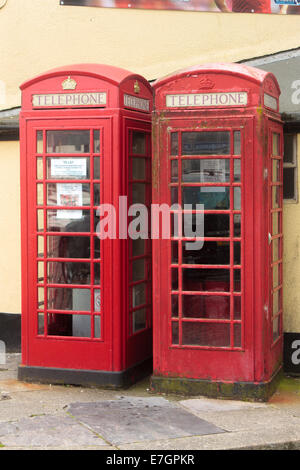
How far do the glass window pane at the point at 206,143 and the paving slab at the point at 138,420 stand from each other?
2.10 metres

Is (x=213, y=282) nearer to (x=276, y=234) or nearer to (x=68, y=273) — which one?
(x=276, y=234)

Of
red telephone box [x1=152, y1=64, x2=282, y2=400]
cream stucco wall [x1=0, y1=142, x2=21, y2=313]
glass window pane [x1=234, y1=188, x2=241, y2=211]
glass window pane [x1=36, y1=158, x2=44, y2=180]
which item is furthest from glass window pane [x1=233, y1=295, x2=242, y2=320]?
cream stucco wall [x1=0, y1=142, x2=21, y2=313]

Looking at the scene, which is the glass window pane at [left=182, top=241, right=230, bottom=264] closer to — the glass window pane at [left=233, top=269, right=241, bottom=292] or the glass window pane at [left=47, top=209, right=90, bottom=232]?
the glass window pane at [left=233, top=269, right=241, bottom=292]

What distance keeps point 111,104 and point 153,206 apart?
0.94 metres

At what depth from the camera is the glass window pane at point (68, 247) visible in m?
6.99

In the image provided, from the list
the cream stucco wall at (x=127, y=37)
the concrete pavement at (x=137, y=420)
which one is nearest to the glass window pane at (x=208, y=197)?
the concrete pavement at (x=137, y=420)

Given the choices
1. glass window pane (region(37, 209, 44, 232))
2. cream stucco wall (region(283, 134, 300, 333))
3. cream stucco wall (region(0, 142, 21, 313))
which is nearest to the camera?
glass window pane (region(37, 209, 44, 232))

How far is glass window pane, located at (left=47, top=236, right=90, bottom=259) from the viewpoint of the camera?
6.99 m

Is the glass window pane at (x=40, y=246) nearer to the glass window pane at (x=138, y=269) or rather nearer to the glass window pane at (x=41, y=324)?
the glass window pane at (x=41, y=324)

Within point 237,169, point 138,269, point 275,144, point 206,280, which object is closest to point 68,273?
point 138,269

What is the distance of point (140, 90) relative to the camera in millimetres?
7207

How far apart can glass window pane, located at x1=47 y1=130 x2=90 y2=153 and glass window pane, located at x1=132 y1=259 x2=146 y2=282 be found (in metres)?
1.14

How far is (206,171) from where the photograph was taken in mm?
6621

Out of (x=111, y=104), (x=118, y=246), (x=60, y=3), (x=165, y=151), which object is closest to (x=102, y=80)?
(x=111, y=104)
